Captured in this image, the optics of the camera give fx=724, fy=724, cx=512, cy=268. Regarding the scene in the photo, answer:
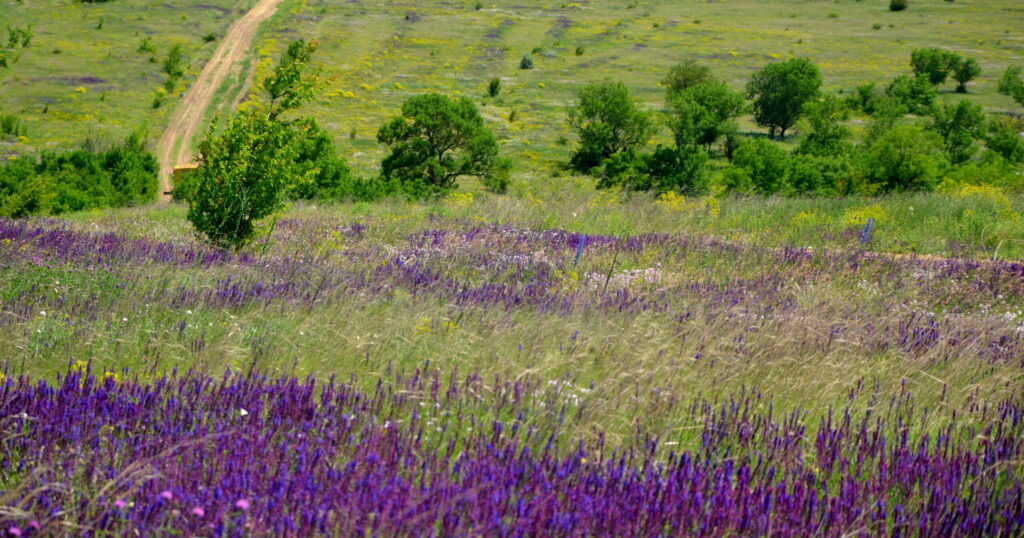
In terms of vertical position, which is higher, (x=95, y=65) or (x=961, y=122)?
(x=95, y=65)

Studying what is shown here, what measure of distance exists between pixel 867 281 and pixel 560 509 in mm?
7657

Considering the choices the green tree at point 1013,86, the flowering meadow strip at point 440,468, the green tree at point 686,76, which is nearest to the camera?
the flowering meadow strip at point 440,468

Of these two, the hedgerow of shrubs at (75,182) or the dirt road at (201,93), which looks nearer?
the hedgerow of shrubs at (75,182)

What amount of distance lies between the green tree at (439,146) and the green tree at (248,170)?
21.4 m

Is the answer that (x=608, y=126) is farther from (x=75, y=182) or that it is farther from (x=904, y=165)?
(x=75, y=182)

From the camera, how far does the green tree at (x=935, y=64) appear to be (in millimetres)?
57219

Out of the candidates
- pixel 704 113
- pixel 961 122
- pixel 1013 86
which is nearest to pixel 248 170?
pixel 704 113

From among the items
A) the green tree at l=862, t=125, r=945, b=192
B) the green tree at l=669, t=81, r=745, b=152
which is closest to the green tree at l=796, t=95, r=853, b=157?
the green tree at l=669, t=81, r=745, b=152

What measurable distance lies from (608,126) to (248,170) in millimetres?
32688

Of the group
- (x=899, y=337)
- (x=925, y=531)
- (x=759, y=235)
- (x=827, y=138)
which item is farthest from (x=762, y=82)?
(x=925, y=531)

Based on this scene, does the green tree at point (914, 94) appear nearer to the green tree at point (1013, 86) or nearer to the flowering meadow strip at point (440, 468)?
the green tree at point (1013, 86)

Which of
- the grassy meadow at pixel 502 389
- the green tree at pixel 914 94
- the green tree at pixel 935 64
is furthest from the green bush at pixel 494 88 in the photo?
the grassy meadow at pixel 502 389

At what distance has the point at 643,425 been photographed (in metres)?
3.49

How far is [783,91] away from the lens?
47062mm
